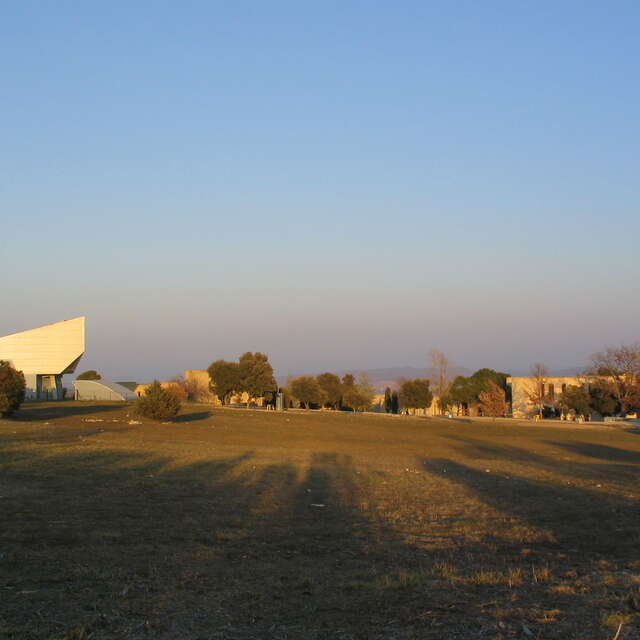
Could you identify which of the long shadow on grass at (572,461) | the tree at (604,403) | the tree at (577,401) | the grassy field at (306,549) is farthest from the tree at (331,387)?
the grassy field at (306,549)

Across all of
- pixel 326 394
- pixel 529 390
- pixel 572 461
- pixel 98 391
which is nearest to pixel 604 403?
pixel 529 390

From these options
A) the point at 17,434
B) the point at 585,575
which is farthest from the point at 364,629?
the point at 17,434

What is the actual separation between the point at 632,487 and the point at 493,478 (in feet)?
10.8

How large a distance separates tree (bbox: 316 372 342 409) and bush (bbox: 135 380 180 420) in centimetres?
4901

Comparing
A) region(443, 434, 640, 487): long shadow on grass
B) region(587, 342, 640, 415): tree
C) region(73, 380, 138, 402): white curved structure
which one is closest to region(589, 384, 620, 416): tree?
region(587, 342, 640, 415): tree

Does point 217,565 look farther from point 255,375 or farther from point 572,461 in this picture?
point 255,375

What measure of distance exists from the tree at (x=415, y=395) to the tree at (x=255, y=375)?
21358 mm

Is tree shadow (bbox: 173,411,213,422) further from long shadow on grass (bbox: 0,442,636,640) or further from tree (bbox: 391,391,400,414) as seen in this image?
tree (bbox: 391,391,400,414)

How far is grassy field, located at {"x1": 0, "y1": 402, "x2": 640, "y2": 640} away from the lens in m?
5.57

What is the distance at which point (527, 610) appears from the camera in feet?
18.9

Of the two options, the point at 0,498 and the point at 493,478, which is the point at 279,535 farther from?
the point at 493,478

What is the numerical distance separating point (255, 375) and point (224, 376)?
3340mm

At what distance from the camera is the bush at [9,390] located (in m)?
39.7

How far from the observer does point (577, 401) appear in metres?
76.1
